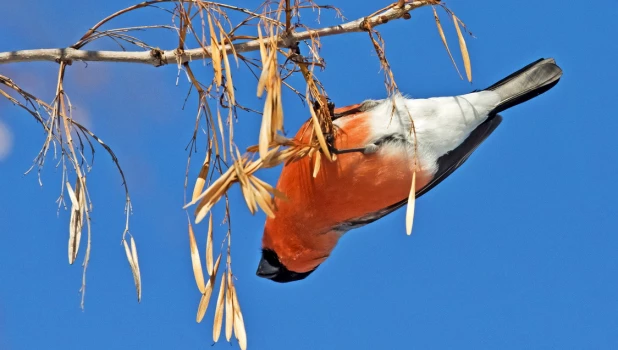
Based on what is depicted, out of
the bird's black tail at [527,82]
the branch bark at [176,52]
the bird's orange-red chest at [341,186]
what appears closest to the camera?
the branch bark at [176,52]

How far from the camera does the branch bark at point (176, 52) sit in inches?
51.1

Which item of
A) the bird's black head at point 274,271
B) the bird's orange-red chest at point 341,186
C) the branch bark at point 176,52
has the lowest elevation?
the bird's black head at point 274,271

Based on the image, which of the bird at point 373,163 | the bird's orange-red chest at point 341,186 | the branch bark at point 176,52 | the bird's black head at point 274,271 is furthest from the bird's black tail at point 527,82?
the branch bark at point 176,52

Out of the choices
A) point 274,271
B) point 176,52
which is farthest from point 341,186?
point 176,52

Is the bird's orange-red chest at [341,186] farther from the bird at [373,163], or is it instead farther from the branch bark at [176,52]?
the branch bark at [176,52]

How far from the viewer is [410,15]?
4.25 ft

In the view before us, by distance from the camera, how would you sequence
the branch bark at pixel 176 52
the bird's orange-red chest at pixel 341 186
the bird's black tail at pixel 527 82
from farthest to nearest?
the bird's black tail at pixel 527 82
the bird's orange-red chest at pixel 341 186
the branch bark at pixel 176 52

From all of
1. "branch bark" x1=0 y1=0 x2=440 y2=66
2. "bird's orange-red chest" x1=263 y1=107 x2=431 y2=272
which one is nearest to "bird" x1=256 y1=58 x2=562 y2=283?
"bird's orange-red chest" x1=263 y1=107 x2=431 y2=272

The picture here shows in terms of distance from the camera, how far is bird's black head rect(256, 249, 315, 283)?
207 cm

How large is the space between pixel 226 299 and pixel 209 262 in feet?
0.31

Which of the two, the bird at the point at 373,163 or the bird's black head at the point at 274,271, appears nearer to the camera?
the bird at the point at 373,163

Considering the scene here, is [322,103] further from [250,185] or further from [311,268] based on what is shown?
[311,268]

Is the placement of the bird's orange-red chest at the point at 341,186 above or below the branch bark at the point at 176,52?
below

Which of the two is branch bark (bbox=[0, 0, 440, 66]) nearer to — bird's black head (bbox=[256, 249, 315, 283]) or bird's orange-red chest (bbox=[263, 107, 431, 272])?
bird's orange-red chest (bbox=[263, 107, 431, 272])
